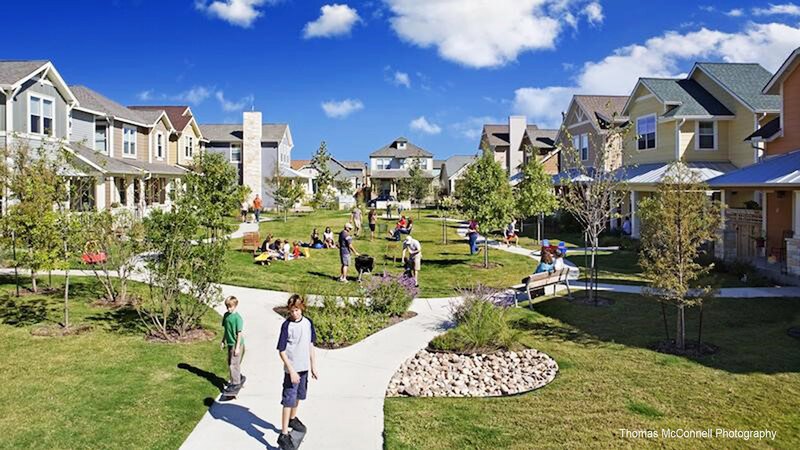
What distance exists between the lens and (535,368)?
9.98 m

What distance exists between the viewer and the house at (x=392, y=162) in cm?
7056

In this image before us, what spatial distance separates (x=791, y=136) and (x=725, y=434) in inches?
666

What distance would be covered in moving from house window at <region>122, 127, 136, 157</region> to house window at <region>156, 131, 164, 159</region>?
2913 mm

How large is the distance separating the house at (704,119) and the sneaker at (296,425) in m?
21.1

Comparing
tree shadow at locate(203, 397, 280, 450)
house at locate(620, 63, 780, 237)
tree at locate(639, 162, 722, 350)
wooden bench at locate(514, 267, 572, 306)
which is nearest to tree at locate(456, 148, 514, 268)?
wooden bench at locate(514, 267, 572, 306)

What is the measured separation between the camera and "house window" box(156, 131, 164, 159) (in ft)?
123

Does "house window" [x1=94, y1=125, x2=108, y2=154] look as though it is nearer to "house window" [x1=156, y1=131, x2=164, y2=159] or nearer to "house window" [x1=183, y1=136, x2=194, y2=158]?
"house window" [x1=156, y1=131, x2=164, y2=159]

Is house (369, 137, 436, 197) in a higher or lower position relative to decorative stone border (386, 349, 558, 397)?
higher

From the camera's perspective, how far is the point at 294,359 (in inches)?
281

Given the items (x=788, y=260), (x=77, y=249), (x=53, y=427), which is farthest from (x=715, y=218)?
(x=77, y=249)

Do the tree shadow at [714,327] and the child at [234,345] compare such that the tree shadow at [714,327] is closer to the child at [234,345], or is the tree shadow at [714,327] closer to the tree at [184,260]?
the child at [234,345]

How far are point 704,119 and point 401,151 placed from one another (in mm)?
49234

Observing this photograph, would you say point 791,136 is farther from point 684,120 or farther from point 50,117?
point 50,117

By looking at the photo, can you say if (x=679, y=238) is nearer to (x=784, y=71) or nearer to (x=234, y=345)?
(x=234, y=345)
